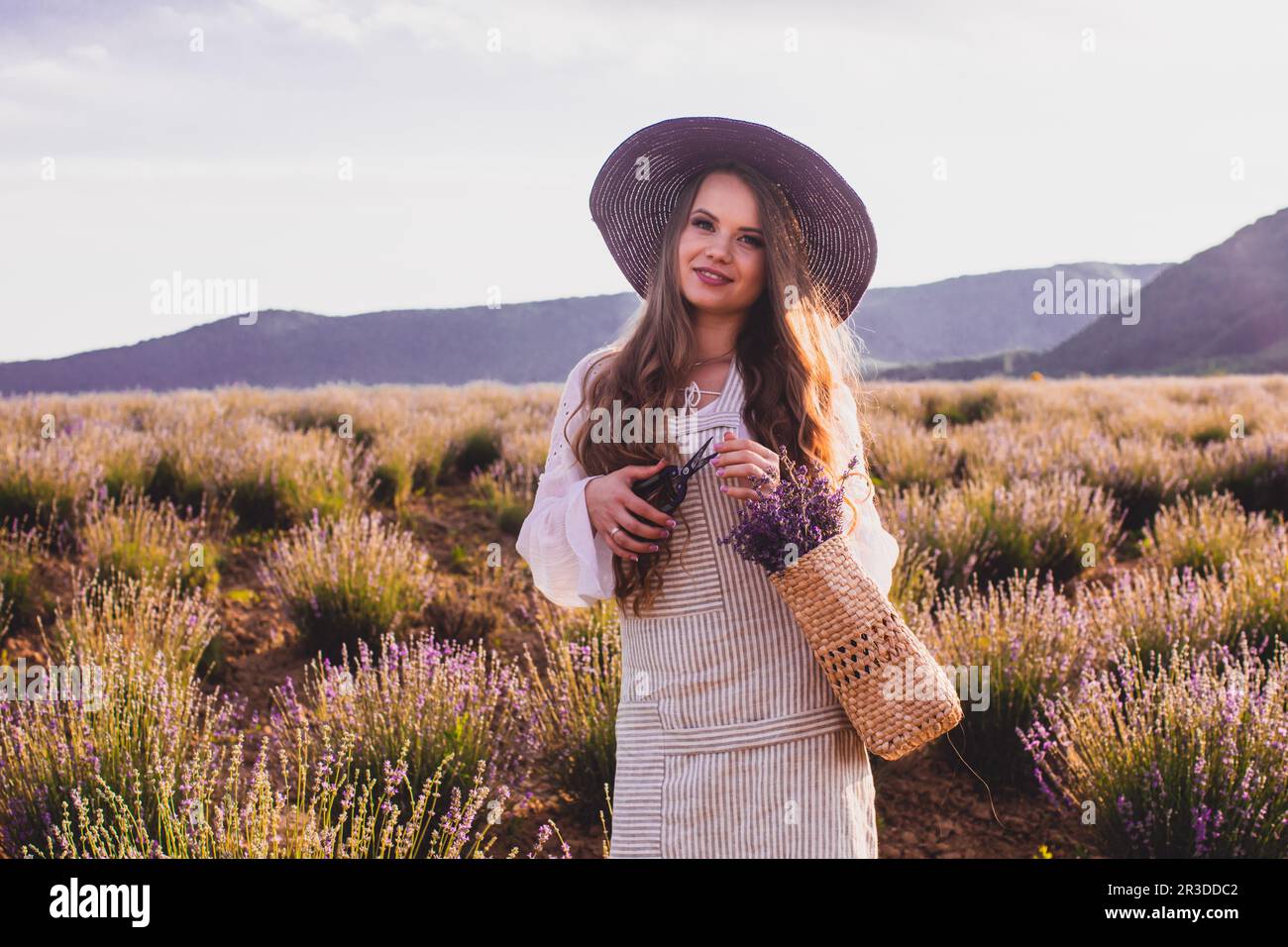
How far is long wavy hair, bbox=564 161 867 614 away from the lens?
208 cm

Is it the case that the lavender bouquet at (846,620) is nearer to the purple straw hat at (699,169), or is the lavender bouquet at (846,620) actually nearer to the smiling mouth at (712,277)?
the smiling mouth at (712,277)

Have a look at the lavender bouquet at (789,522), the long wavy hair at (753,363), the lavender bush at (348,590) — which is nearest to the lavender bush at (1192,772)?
the long wavy hair at (753,363)

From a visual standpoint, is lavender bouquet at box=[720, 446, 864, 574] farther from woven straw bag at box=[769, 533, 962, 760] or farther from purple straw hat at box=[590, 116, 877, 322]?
Result: purple straw hat at box=[590, 116, 877, 322]

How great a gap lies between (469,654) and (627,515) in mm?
2023

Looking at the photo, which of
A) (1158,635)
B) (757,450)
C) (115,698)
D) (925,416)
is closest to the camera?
(757,450)

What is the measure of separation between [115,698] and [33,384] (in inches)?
2920

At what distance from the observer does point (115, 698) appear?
3.17 m

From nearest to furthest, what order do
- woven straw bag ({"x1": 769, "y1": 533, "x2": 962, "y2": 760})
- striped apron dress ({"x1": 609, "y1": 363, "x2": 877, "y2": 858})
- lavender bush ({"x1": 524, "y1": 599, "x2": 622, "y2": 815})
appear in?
1. woven straw bag ({"x1": 769, "y1": 533, "x2": 962, "y2": 760})
2. striped apron dress ({"x1": 609, "y1": 363, "x2": 877, "y2": 858})
3. lavender bush ({"x1": 524, "y1": 599, "x2": 622, "y2": 815})

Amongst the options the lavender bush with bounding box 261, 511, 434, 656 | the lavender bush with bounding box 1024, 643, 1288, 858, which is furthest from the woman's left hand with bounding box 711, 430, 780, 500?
the lavender bush with bounding box 261, 511, 434, 656

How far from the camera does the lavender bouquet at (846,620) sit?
169 centimetres

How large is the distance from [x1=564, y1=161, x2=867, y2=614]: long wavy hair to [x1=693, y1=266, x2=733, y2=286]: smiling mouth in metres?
0.07
